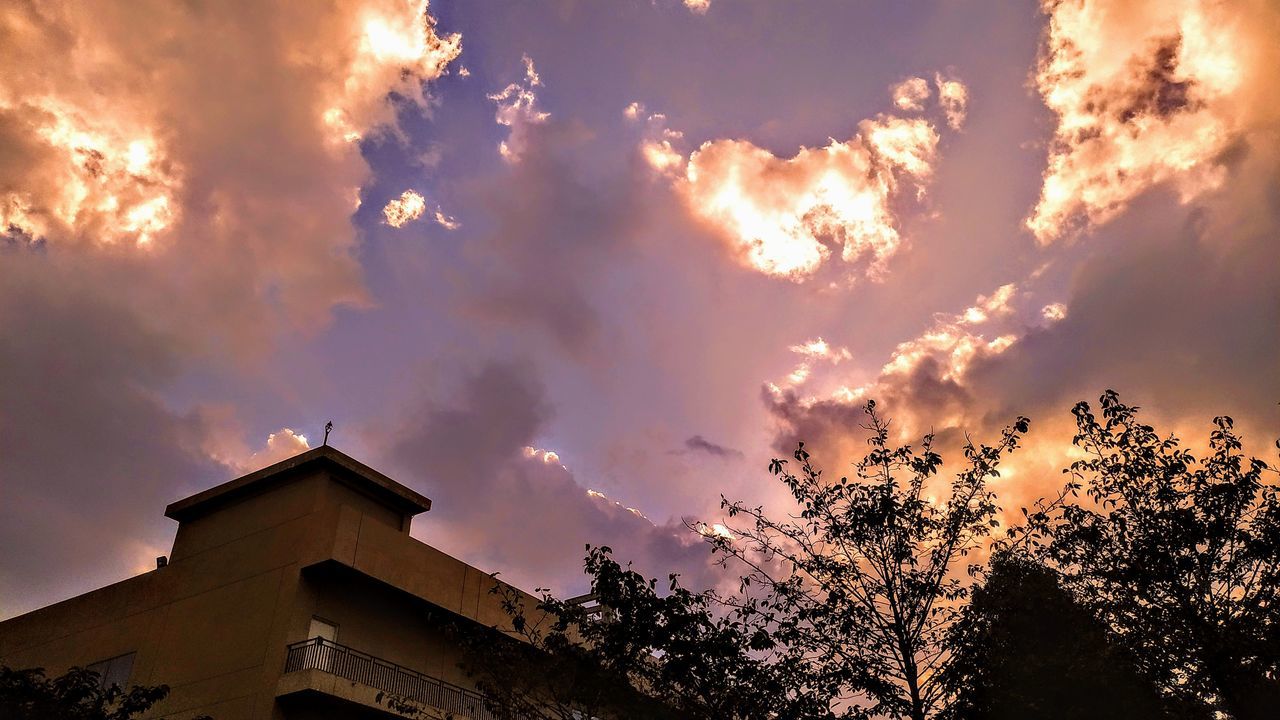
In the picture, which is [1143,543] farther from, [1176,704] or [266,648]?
[266,648]

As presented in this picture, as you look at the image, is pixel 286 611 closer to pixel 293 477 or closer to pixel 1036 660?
pixel 293 477

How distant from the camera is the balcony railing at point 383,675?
22.7 metres

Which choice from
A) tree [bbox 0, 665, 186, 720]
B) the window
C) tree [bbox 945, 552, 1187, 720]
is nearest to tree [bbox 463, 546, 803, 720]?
tree [bbox 945, 552, 1187, 720]

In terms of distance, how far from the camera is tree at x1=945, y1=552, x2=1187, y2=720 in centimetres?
1617

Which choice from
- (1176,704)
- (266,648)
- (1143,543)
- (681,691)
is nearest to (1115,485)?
(1143,543)

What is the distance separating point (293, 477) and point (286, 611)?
4365mm

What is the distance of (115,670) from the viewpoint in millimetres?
25969

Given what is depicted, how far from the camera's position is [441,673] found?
26.6 m

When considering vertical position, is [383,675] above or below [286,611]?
below

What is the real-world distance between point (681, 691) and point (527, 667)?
4754 mm

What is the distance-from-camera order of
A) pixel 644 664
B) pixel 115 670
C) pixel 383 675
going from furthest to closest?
pixel 115 670 → pixel 383 675 → pixel 644 664

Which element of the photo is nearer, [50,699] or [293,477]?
[50,699]

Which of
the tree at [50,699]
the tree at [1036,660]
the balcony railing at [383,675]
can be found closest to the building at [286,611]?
the balcony railing at [383,675]

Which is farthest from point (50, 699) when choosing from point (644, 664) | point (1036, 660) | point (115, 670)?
Answer: point (1036, 660)
